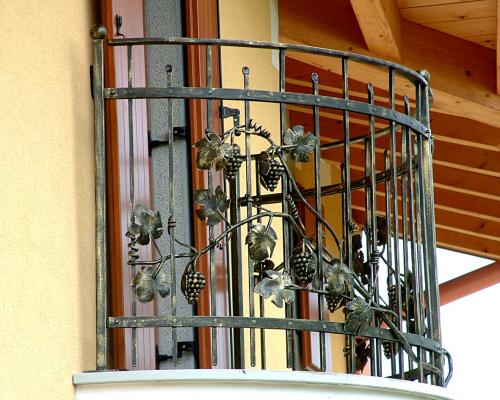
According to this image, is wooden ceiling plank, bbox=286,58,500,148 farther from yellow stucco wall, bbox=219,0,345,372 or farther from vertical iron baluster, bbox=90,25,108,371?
vertical iron baluster, bbox=90,25,108,371

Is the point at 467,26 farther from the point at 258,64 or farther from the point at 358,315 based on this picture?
the point at 358,315

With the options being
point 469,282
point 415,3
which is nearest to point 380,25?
point 415,3

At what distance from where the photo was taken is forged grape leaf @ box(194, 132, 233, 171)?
4.40 meters

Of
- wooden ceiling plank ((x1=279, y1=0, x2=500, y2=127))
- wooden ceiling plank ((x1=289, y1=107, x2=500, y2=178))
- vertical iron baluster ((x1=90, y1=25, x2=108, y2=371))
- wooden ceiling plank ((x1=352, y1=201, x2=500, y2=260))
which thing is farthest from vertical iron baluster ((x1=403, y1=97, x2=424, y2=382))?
wooden ceiling plank ((x1=352, y1=201, x2=500, y2=260))

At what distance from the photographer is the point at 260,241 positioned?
14.2ft

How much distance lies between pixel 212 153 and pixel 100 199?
418 millimetres

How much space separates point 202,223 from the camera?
5.56m

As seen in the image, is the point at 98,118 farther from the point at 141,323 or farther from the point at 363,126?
the point at 363,126

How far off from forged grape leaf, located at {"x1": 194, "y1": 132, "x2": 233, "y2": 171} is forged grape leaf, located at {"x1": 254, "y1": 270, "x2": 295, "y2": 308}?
1.37ft

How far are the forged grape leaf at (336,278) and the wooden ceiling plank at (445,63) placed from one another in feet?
11.7

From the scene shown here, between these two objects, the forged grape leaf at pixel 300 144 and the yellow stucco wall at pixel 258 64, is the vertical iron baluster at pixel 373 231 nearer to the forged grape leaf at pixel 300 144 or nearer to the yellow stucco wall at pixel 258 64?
the forged grape leaf at pixel 300 144

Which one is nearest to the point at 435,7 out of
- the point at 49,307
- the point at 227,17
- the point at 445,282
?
the point at 227,17

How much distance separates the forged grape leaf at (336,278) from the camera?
443 centimetres

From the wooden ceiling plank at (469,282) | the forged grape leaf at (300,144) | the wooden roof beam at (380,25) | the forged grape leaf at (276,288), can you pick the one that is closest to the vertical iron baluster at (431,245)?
the forged grape leaf at (300,144)
